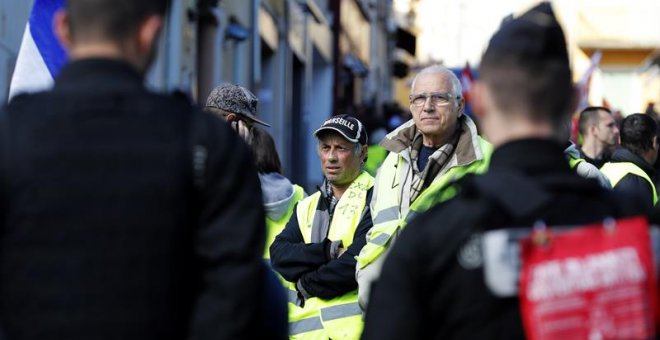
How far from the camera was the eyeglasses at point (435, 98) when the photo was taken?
767 cm

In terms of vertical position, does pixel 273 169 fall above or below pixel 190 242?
above

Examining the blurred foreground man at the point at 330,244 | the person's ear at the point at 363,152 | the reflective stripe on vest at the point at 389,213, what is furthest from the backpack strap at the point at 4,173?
the person's ear at the point at 363,152

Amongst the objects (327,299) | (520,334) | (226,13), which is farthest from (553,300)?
(226,13)

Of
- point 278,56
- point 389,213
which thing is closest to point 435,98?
point 389,213

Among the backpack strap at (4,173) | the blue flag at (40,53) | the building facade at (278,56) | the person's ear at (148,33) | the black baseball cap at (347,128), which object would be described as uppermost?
the building facade at (278,56)

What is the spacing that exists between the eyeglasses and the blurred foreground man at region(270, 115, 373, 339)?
0.62 meters

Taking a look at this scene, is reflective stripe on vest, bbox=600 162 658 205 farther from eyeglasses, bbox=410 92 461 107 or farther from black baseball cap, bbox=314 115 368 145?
eyeglasses, bbox=410 92 461 107

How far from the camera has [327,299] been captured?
7.99 m

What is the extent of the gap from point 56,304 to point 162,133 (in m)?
0.50

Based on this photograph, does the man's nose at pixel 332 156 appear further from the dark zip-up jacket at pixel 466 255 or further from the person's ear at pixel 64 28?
the dark zip-up jacket at pixel 466 255

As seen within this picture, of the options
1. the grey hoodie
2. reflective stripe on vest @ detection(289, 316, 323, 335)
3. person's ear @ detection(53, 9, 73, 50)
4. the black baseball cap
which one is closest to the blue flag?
the grey hoodie

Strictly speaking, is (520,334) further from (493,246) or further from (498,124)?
(498,124)

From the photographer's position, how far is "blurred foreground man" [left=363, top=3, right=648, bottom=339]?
3.81m

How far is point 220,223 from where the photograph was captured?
3.98m
